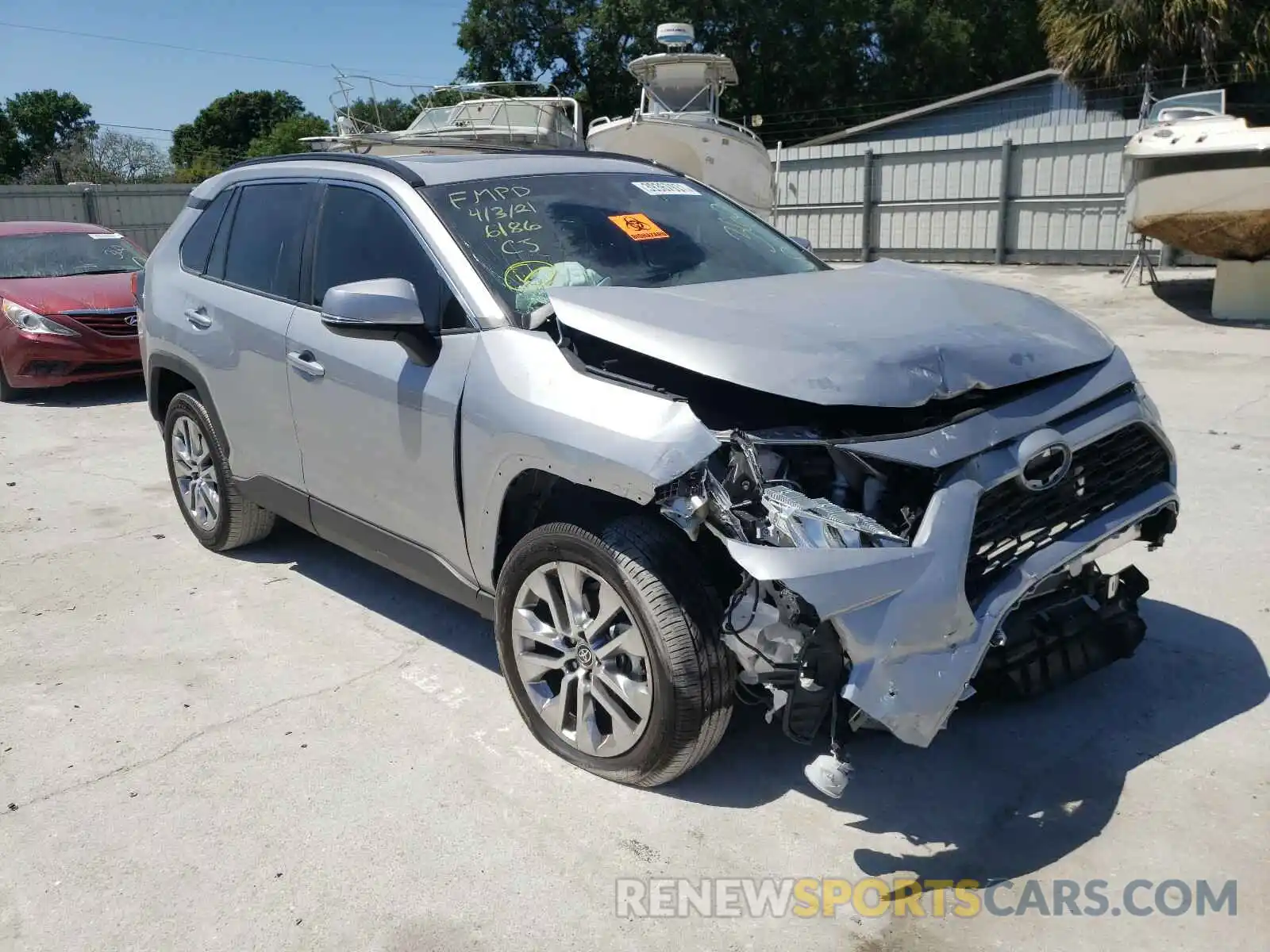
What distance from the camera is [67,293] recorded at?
9.65 meters

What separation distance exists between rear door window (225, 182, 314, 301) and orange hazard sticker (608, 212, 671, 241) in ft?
4.34

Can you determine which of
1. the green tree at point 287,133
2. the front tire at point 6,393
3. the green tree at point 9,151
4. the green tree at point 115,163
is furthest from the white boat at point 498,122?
the green tree at point 9,151

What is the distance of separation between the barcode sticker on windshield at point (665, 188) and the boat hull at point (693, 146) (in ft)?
35.8

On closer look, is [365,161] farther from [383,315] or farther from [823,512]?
[823,512]

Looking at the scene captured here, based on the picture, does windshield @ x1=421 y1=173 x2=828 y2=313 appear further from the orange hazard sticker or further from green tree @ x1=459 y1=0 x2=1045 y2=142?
green tree @ x1=459 y1=0 x2=1045 y2=142

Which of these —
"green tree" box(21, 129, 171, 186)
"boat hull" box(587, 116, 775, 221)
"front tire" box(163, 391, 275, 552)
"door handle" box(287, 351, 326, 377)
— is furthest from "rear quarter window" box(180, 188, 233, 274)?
"green tree" box(21, 129, 171, 186)

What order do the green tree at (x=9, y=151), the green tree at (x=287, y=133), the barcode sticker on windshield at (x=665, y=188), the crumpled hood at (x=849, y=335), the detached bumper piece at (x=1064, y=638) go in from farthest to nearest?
1. the green tree at (x=287, y=133)
2. the green tree at (x=9, y=151)
3. the barcode sticker on windshield at (x=665, y=188)
4. the detached bumper piece at (x=1064, y=638)
5. the crumpled hood at (x=849, y=335)

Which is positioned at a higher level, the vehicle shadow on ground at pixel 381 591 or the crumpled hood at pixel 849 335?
the crumpled hood at pixel 849 335

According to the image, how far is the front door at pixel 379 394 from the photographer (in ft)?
11.7

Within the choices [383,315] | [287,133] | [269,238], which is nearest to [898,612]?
[383,315]

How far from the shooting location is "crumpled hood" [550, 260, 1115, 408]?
2.83m

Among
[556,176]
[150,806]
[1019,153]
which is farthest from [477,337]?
[1019,153]

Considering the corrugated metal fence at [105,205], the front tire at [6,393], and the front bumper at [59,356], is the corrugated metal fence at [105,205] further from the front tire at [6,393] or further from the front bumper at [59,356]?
the front bumper at [59,356]

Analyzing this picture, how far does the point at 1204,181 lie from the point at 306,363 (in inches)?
395
